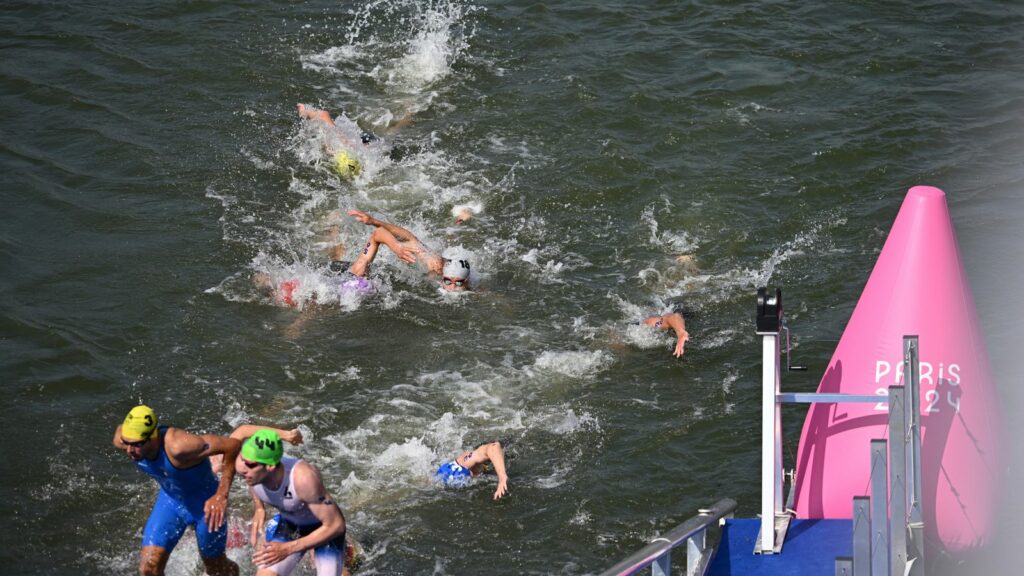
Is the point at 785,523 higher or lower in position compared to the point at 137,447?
lower

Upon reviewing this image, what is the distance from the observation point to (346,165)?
16656mm

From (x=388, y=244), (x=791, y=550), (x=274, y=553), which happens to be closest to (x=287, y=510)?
(x=274, y=553)

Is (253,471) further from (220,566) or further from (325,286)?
(325,286)

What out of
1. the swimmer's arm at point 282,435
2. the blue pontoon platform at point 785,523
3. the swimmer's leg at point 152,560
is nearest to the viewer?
the blue pontoon platform at point 785,523

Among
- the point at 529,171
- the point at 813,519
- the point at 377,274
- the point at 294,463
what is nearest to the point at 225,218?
the point at 377,274

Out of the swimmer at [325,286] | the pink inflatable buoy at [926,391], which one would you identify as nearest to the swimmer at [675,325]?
the swimmer at [325,286]

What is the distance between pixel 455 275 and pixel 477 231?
156cm

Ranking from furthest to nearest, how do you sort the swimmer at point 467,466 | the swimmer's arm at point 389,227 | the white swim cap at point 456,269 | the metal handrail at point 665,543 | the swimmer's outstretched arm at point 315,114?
the swimmer's outstretched arm at point 315,114, the white swim cap at point 456,269, the swimmer's arm at point 389,227, the swimmer at point 467,466, the metal handrail at point 665,543

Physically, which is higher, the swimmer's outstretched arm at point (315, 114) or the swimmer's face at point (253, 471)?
the swimmer's outstretched arm at point (315, 114)

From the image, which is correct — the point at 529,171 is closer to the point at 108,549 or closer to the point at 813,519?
the point at 108,549

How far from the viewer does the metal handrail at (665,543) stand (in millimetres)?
5875

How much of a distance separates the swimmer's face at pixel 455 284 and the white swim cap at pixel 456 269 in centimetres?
4

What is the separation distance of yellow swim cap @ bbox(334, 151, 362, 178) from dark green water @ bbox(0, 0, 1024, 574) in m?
0.19

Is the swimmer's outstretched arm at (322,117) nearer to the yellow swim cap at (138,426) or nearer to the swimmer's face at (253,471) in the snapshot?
the yellow swim cap at (138,426)
